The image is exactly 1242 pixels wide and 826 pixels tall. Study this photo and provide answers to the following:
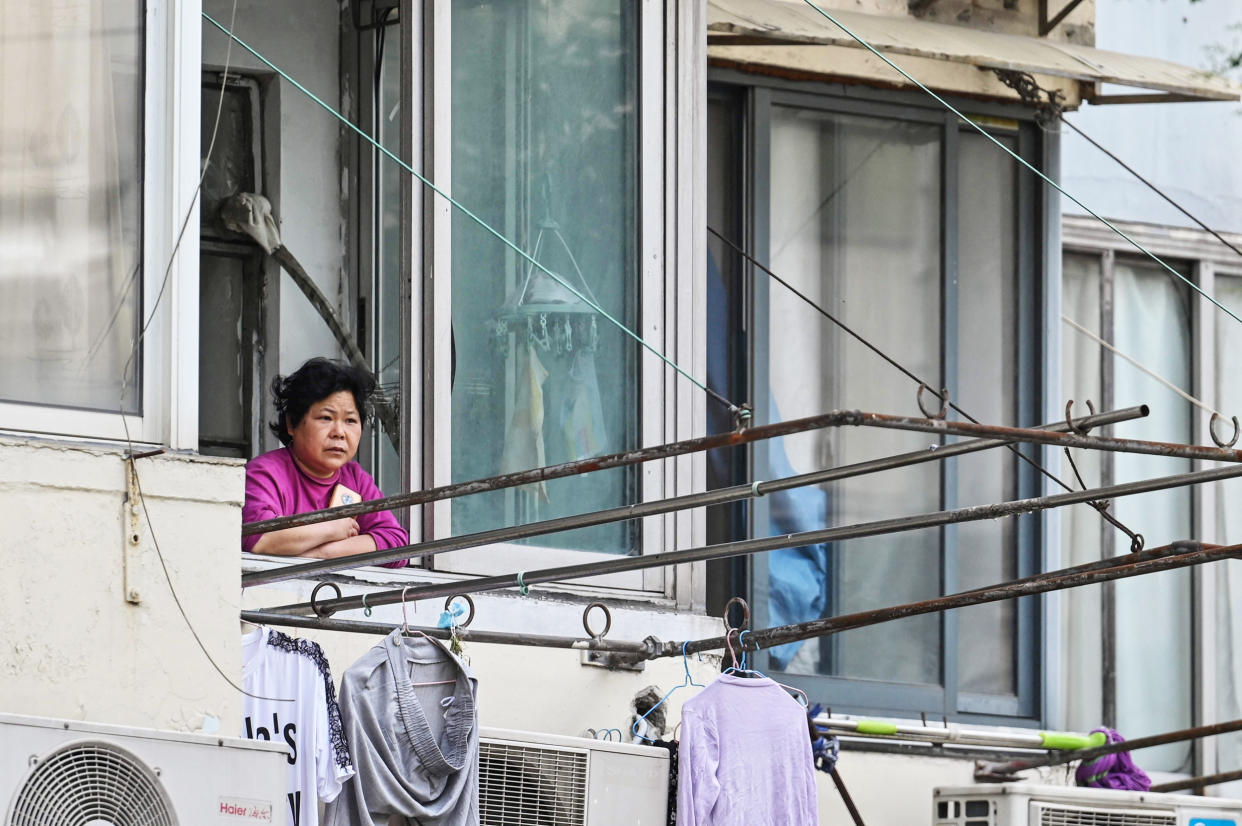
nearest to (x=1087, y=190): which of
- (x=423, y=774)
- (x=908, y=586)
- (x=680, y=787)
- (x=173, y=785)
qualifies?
(x=908, y=586)

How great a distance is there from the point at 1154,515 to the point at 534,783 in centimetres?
517

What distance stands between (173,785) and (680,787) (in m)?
2.11

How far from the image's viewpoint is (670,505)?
591 cm

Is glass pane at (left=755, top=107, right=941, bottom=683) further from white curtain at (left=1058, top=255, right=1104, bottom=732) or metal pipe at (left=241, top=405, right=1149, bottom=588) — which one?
metal pipe at (left=241, top=405, right=1149, bottom=588)

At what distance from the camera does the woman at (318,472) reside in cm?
730

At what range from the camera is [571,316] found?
8.05 m

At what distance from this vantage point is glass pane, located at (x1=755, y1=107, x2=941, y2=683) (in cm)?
957

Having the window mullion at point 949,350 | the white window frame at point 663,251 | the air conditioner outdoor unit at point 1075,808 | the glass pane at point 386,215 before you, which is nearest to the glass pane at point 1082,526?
the window mullion at point 949,350

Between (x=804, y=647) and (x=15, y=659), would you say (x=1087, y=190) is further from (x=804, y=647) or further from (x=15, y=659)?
(x=15, y=659)

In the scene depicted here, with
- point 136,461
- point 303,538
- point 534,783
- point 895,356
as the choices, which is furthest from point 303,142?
point 136,461

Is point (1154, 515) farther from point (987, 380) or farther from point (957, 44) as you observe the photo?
point (957, 44)

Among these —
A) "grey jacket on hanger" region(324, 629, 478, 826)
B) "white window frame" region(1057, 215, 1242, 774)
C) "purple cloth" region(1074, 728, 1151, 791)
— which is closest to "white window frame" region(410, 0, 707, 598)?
"grey jacket on hanger" region(324, 629, 478, 826)

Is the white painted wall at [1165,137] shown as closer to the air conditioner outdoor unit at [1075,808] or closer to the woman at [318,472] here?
the air conditioner outdoor unit at [1075,808]

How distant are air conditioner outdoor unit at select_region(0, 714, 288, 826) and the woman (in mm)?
1988
